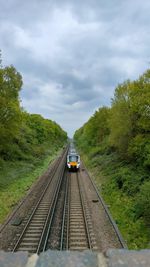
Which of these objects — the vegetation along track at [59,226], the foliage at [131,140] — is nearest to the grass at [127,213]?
the foliage at [131,140]

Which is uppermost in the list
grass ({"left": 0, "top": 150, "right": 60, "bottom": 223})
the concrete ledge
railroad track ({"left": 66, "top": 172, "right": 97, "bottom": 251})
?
the concrete ledge

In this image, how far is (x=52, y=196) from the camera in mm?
20781

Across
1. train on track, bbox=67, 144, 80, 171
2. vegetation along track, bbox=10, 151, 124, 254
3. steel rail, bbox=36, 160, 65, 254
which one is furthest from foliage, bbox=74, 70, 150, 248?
train on track, bbox=67, 144, 80, 171

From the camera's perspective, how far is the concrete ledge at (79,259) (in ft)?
6.47

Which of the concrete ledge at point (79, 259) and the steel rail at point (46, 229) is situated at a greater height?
the concrete ledge at point (79, 259)

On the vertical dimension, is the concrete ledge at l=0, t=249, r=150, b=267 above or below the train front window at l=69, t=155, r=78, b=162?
above

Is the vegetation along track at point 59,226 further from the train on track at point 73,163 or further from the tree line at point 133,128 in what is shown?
the train on track at point 73,163

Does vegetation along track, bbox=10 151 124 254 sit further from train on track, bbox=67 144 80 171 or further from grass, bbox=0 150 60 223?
train on track, bbox=67 144 80 171

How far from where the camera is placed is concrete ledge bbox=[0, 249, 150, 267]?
6.47ft

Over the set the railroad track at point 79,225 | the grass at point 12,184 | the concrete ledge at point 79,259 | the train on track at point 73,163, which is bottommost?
the railroad track at point 79,225

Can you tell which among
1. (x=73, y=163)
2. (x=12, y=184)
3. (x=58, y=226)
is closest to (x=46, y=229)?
(x=58, y=226)

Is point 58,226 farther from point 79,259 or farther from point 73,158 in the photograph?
point 73,158

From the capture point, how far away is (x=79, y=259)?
6.73 feet

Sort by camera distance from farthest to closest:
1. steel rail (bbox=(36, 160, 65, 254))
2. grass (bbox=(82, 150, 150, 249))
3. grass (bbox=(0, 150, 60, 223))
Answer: grass (bbox=(0, 150, 60, 223)), grass (bbox=(82, 150, 150, 249)), steel rail (bbox=(36, 160, 65, 254))
